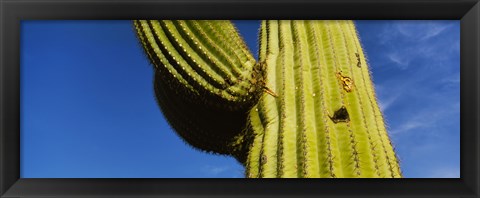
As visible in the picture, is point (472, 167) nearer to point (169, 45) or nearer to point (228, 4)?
point (228, 4)

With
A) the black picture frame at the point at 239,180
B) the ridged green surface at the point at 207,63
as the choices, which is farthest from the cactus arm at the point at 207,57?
the black picture frame at the point at 239,180

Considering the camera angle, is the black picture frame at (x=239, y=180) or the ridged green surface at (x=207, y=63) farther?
the ridged green surface at (x=207, y=63)

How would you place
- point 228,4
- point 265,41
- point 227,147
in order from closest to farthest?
1. point 228,4
2. point 265,41
3. point 227,147

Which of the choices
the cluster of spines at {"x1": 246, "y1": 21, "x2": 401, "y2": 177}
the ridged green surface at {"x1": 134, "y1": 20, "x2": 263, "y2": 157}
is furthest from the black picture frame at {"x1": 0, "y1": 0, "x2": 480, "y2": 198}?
the ridged green surface at {"x1": 134, "y1": 20, "x2": 263, "y2": 157}

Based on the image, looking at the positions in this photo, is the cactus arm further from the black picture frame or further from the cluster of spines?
the black picture frame

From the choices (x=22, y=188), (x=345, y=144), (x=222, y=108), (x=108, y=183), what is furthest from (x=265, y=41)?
(x=22, y=188)

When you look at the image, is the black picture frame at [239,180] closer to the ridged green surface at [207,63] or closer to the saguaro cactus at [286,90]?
the saguaro cactus at [286,90]
